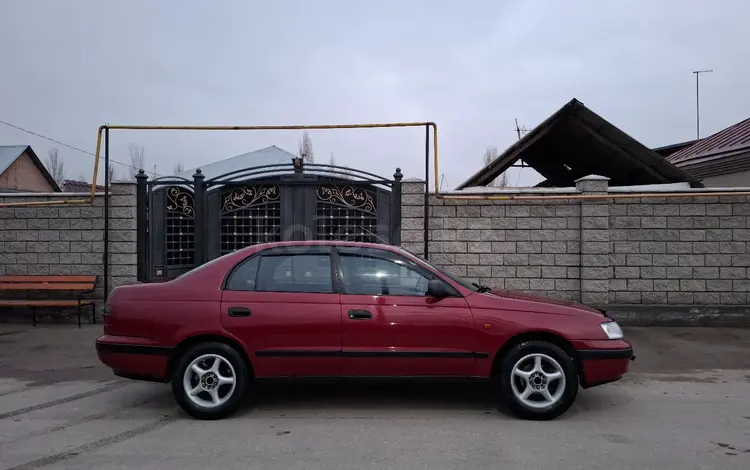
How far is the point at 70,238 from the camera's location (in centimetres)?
1006

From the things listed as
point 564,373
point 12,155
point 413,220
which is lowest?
point 564,373

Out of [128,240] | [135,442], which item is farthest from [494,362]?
[128,240]

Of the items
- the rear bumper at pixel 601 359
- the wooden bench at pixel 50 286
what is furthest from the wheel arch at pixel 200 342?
the wooden bench at pixel 50 286

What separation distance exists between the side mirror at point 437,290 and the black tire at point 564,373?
789 mm

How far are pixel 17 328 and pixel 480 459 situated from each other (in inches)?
339

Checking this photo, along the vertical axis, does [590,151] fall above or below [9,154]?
below

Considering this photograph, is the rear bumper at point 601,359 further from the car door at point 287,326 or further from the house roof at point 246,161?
the house roof at point 246,161

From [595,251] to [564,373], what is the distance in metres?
4.97

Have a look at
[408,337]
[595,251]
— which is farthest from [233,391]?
[595,251]

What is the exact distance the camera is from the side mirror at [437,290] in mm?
5180

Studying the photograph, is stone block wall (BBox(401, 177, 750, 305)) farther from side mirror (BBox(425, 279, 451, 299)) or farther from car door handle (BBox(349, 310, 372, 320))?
car door handle (BBox(349, 310, 372, 320))

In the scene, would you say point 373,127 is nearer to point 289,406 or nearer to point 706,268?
point 289,406

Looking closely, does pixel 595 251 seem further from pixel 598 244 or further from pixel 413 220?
pixel 413 220

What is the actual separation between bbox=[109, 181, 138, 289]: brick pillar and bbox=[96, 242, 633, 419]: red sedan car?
499 cm
